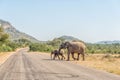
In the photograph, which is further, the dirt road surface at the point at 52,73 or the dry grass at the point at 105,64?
the dry grass at the point at 105,64

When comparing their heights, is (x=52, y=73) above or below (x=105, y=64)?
below

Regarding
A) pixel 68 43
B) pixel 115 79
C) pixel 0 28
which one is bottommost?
pixel 115 79

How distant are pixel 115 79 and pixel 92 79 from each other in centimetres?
157

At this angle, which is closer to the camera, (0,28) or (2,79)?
(2,79)

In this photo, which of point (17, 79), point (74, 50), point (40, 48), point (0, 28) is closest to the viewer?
point (17, 79)

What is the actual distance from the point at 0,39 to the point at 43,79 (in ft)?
272

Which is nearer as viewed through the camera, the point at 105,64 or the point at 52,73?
the point at 52,73

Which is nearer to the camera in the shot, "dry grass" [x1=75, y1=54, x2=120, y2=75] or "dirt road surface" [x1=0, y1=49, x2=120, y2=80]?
"dirt road surface" [x1=0, y1=49, x2=120, y2=80]

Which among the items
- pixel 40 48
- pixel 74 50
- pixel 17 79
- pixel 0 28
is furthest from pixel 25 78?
pixel 40 48

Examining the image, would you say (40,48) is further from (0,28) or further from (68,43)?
(68,43)

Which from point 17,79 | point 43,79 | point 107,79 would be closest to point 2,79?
point 17,79

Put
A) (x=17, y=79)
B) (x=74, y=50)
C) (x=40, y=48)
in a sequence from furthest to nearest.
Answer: (x=40, y=48), (x=74, y=50), (x=17, y=79)

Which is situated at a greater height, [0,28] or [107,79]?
[0,28]

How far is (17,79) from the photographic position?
2119 centimetres
